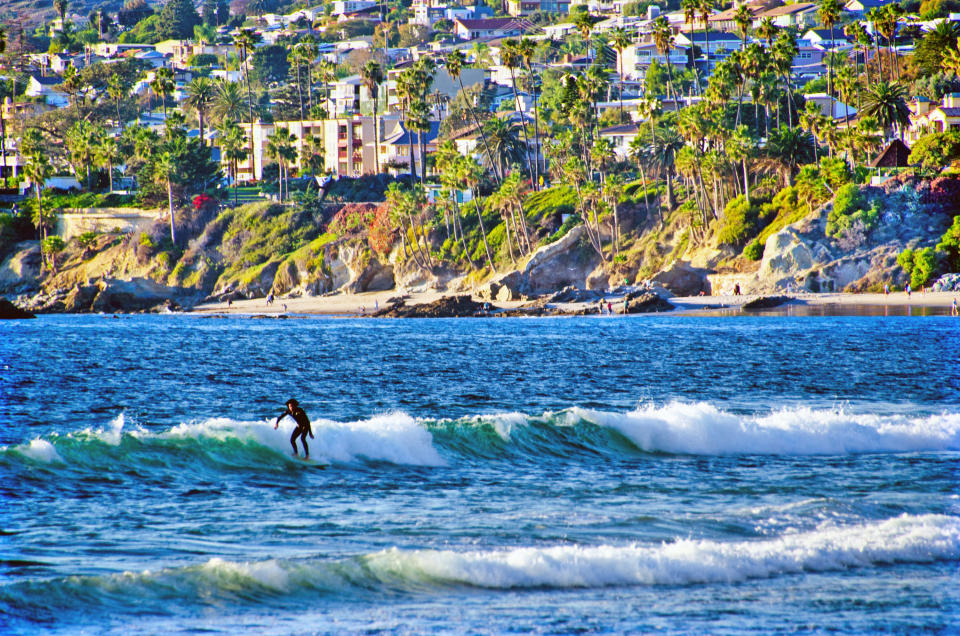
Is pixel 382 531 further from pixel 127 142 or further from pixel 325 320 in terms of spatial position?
pixel 127 142

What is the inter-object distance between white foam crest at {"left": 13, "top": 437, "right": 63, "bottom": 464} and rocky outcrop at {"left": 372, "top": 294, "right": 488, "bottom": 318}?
6820cm

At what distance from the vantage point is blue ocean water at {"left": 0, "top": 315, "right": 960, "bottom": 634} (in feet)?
47.8

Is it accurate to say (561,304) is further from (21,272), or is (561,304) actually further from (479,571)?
(479,571)

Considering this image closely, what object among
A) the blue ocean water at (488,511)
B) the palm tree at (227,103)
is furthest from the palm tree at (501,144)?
the blue ocean water at (488,511)

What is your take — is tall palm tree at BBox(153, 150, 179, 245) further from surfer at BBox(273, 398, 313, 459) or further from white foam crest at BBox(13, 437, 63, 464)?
surfer at BBox(273, 398, 313, 459)

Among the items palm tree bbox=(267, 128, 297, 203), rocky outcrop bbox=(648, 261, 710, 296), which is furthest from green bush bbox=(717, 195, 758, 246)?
palm tree bbox=(267, 128, 297, 203)

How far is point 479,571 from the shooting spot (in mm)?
15891

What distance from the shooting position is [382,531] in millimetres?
18172

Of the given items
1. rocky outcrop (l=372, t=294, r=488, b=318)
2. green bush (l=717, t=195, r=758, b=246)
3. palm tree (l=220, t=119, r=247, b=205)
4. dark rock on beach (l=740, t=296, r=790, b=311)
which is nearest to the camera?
dark rock on beach (l=740, t=296, r=790, b=311)

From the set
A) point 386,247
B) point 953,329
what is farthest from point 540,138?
point 953,329

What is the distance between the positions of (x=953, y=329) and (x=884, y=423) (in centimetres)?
3984

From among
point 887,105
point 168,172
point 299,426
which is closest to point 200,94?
Result: point 168,172

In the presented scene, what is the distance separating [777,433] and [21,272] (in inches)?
4471

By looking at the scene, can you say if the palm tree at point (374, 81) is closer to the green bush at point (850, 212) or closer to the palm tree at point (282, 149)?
the palm tree at point (282, 149)
